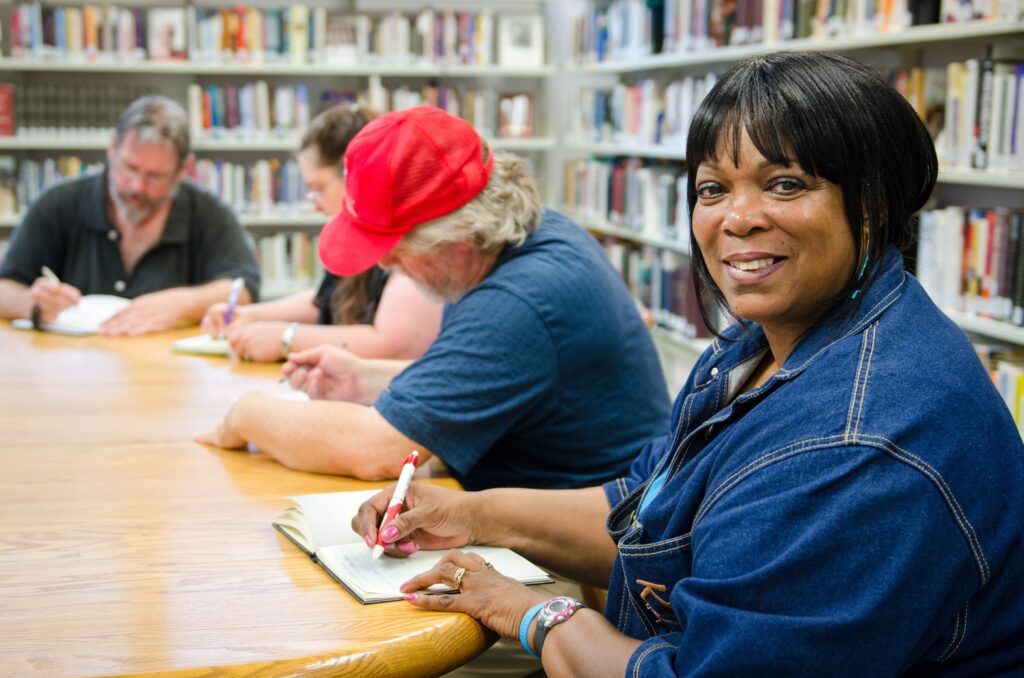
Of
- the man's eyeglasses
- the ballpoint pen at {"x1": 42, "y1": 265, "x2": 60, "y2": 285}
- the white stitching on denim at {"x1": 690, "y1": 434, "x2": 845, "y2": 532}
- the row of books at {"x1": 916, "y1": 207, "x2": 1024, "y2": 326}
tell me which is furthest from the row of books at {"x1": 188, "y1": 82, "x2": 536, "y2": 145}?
the white stitching on denim at {"x1": 690, "y1": 434, "x2": 845, "y2": 532}

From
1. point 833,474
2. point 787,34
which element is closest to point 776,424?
point 833,474

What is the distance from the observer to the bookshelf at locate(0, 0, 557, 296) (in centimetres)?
526

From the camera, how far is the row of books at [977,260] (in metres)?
2.79

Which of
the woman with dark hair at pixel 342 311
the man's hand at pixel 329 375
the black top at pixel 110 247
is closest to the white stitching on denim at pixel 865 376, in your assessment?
the man's hand at pixel 329 375

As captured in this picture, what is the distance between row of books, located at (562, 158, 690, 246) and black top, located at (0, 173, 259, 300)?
6.32ft

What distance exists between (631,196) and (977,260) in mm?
2377

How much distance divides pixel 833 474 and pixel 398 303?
5.05ft

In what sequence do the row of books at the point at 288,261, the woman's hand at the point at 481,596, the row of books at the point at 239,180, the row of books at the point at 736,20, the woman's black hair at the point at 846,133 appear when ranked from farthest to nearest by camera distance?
the row of books at the point at 288,261, the row of books at the point at 239,180, the row of books at the point at 736,20, the woman's hand at the point at 481,596, the woman's black hair at the point at 846,133

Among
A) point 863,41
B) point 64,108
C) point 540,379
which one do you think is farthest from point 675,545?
point 64,108

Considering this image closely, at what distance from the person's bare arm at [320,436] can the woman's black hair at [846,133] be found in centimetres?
78

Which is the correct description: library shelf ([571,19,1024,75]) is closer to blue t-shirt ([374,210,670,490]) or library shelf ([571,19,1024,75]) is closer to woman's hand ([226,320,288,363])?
blue t-shirt ([374,210,670,490])

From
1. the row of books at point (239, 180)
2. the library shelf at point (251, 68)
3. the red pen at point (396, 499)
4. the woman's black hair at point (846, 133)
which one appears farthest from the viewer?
the row of books at point (239, 180)

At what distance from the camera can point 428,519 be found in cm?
139

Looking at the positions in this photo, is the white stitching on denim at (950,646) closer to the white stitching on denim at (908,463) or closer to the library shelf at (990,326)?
the white stitching on denim at (908,463)
